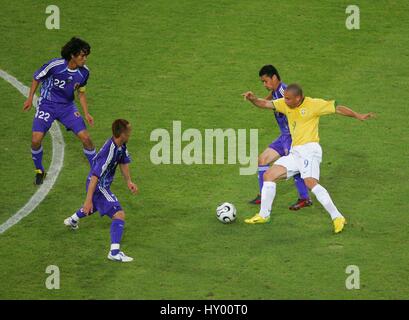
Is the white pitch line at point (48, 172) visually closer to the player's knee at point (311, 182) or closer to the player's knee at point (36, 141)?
the player's knee at point (36, 141)

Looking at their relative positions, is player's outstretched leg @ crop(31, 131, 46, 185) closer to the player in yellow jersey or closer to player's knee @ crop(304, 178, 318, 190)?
the player in yellow jersey

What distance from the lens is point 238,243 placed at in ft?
45.7

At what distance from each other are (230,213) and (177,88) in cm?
508

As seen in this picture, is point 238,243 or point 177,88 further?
point 177,88

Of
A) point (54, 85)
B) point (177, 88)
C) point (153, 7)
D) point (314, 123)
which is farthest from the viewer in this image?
point (153, 7)

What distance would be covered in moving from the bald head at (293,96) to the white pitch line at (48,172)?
4215mm

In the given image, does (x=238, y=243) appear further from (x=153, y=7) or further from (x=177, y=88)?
(x=153, y=7)

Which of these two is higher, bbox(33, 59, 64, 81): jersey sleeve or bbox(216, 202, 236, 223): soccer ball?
bbox(33, 59, 64, 81): jersey sleeve

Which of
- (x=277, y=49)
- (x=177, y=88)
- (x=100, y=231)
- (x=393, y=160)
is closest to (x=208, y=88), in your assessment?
(x=177, y=88)

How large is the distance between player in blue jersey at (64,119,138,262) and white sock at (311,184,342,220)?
2.61 metres

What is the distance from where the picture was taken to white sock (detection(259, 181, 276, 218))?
14.3 meters

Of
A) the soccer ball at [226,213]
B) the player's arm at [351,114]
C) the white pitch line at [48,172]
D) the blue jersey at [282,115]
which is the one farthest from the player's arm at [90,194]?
the player's arm at [351,114]

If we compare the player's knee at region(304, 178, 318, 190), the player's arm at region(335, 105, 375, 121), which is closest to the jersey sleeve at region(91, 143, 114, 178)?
the player's knee at region(304, 178, 318, 190)

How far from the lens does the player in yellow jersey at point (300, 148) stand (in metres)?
14.1
